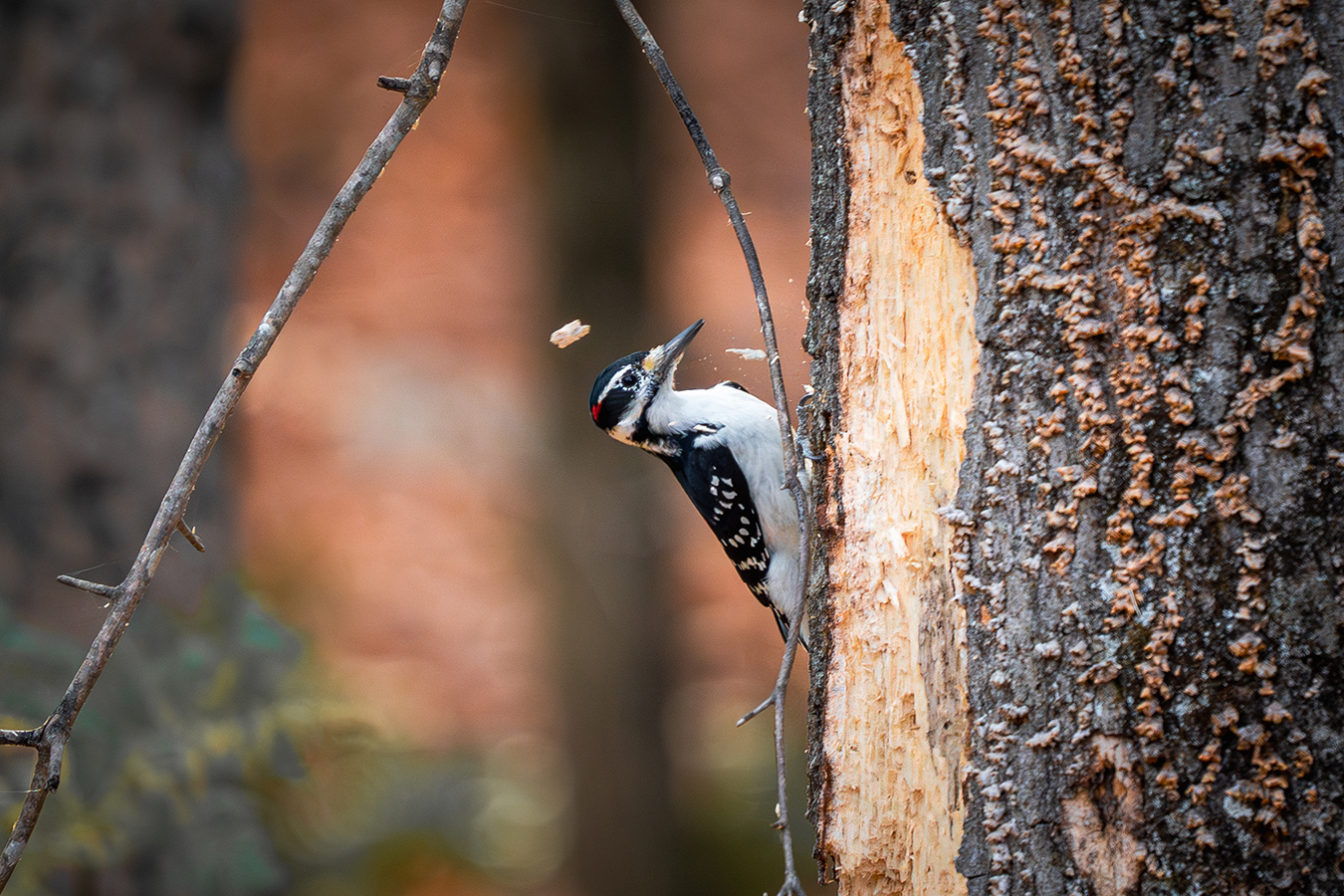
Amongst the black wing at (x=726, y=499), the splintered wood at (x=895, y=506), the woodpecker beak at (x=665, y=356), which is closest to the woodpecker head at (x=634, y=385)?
the woodpecker beak at (x=665, y=356)

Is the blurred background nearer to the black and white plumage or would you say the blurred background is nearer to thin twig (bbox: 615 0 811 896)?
thin twig (bbox: 615 0 811 896)

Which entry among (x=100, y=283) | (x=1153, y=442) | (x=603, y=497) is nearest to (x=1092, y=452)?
(x=1153, y=442)

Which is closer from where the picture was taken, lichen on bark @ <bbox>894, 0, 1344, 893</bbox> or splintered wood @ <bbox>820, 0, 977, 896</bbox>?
lichen on bark @ <bbox>894, 0, 1344, 893</bbox>

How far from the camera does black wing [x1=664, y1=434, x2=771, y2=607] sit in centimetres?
247

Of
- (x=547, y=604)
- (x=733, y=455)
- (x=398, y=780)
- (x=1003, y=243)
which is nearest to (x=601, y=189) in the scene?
(x=733, y=455)

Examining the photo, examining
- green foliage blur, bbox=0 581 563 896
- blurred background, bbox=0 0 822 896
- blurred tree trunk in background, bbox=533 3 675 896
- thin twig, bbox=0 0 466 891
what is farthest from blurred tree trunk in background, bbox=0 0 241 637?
thin twig, bbox=0 0 466 891

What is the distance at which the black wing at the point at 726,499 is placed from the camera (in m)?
2.47

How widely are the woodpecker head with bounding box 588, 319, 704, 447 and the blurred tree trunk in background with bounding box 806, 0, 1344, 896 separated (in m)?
1.27

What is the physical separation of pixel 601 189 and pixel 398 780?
10.6 feet

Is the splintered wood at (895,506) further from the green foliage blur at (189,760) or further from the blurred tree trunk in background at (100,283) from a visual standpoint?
the blurred tree trunk in background at (100,283)

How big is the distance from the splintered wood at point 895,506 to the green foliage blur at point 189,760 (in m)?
2.05

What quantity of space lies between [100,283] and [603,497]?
1911mm

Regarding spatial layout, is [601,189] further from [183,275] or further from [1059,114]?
[1059,114]

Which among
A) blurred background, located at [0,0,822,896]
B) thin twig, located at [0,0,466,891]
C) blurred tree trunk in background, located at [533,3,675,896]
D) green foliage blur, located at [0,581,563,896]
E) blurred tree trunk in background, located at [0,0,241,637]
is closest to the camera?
thin twig, located at [0,0,466,891]
